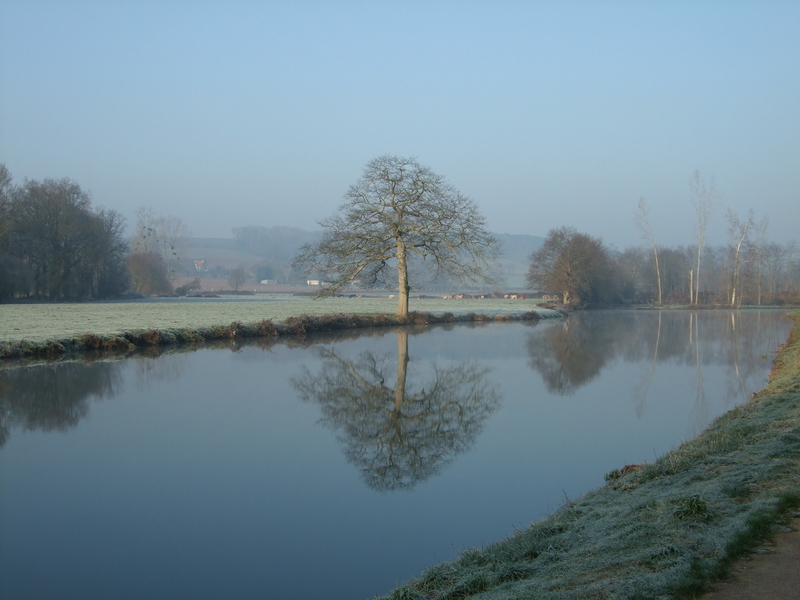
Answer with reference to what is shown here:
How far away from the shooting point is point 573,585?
3.88m

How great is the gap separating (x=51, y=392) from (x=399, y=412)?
7.26m

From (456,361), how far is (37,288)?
42962 millimetres

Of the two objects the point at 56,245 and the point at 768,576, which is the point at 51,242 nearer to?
the point at 56,245

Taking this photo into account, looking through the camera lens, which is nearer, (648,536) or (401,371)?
(648,536)

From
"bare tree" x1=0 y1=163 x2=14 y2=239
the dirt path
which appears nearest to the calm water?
the dirt path

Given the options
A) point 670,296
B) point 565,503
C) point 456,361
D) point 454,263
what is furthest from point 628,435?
point 670,296

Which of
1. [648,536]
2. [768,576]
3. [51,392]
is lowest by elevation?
[51,392]

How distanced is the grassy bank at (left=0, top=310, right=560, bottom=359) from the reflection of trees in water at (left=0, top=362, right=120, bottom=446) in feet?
8.23

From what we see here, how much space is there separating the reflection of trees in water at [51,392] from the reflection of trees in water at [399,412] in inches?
169

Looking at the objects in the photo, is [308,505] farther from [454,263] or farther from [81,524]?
[454,263]

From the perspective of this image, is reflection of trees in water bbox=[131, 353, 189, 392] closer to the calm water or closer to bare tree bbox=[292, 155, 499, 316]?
the calm water

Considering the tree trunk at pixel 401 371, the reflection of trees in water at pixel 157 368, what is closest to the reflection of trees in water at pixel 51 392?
the reflection of trees in water at pixel 157 368

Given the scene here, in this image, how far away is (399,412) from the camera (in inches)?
463

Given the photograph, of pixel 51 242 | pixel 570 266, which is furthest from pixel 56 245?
pixel 570 266
